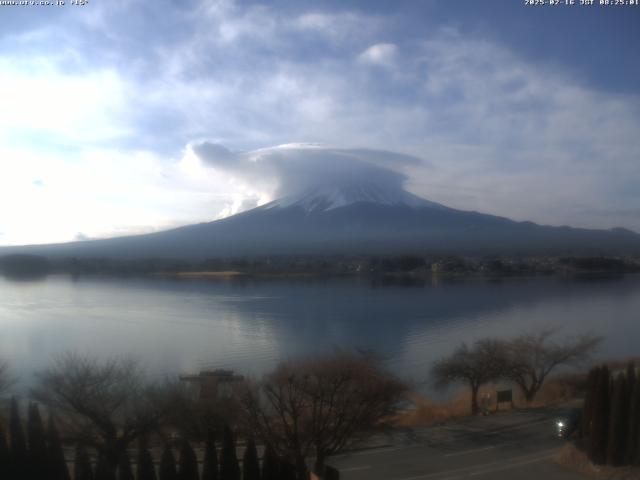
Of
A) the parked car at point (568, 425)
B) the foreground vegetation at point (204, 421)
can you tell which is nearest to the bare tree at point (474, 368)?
the parked car at point (568, 425)

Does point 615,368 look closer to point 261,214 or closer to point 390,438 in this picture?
point 390,438

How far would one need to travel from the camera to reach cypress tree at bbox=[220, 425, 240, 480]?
3.88m

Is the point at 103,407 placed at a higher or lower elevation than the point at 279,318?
higher

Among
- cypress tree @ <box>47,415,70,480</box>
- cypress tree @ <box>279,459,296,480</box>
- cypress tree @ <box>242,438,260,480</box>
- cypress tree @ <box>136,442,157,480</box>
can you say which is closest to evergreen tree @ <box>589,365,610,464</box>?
cypress tree @ <box>279,459,296,480</box>

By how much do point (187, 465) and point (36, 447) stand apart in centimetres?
96

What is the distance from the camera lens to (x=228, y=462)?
3.90m

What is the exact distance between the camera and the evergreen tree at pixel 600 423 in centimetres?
468

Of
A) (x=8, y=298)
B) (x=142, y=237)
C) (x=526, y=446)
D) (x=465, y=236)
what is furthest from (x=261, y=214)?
(x=526, y=446)

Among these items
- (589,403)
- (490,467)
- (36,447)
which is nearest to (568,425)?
(589,403)

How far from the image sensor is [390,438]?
564 cm

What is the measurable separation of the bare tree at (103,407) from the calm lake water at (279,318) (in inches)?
99.1

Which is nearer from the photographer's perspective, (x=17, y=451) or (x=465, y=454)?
(x=17, y=451)

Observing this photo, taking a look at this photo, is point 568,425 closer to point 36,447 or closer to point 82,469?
point 82,469

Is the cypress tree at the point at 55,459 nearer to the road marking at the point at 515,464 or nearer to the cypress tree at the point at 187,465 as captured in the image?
the cypress tree at the point at 187,465
